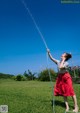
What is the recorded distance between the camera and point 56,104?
466 inches

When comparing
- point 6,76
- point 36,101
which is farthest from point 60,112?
point 6,76

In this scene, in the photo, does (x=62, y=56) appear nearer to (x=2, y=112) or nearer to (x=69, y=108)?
(x=69, y=108)

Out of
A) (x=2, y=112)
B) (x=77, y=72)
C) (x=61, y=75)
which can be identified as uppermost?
(x=77, y=72)

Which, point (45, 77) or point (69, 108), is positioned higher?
point (45, 77)

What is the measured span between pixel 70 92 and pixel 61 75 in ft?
1.89

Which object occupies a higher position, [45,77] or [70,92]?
[45,77]

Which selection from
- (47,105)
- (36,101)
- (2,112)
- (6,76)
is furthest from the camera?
(6,76)

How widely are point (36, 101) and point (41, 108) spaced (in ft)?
5.23

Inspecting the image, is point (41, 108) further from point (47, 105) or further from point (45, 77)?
point (45, 77)

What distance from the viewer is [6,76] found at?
122ft

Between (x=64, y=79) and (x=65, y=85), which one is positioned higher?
(x=64, y=79)

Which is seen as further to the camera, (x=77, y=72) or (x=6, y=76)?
(x=6, y=76)

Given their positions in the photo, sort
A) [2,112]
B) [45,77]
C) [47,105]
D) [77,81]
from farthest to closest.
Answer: [45,77] < [77,81] < [47,105] < [2,112]

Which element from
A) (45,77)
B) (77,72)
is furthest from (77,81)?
(45,77)
